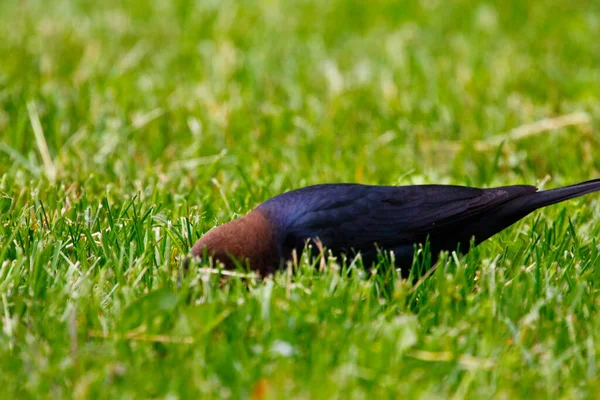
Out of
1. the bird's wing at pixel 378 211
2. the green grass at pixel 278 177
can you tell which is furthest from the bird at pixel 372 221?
the green grass at pixel 278 177

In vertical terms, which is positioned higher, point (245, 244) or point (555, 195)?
point (555, 195)

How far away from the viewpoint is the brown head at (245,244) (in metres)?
2.95

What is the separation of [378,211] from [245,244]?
1.78 feet

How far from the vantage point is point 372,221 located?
3232mm

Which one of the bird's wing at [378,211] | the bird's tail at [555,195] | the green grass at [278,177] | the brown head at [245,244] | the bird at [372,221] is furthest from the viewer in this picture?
the bird's tail at [555,195]

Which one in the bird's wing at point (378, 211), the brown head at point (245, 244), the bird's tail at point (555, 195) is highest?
the bird's tail at point (555, 195)

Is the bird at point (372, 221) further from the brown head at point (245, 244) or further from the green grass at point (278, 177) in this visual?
the green grass at point (278, 177)

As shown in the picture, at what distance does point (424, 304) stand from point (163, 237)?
3.13 feet

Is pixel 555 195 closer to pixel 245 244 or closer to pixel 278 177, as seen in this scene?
pixel 245 244

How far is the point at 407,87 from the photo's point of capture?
5.54m

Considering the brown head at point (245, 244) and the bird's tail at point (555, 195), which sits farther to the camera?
the bird's tail at point (555, 195)

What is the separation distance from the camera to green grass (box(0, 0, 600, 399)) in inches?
93.4

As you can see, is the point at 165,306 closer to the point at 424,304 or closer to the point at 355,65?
the point at 424,304

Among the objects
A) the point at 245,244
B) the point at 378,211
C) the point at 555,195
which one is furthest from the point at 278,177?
the point at 555,195
